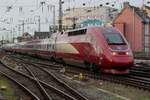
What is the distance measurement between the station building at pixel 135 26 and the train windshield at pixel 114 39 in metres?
41.9

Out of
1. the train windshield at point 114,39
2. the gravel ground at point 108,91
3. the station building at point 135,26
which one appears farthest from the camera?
the station building at point 135,26

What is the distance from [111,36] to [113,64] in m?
2.15

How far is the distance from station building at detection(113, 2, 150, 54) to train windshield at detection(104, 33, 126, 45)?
4186 centimetres

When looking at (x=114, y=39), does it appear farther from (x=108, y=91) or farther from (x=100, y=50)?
(x=108, y=91)

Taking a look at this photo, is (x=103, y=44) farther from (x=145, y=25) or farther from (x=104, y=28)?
(x=145, y=25)

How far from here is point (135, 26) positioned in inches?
2717

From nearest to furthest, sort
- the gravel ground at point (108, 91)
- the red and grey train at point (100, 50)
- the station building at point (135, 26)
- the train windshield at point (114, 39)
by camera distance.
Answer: the gravel ground at point (108, 91), the red and grey train at point (100, 50), the train windshield at point (114, 39), the station building at point (135, 26)

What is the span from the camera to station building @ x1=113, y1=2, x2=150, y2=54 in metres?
67.1

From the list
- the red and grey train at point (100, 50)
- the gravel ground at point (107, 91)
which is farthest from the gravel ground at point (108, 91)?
the red and grey train at point (100, 50)

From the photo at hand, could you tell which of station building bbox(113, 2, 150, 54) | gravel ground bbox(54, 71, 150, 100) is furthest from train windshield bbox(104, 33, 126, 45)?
station building bbox(113, 2, 150, 54)

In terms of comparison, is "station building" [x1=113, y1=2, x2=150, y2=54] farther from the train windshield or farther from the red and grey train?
the train windshield

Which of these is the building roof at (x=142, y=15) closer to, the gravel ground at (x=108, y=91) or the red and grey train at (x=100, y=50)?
the red and grey train at (x=100, y=50)

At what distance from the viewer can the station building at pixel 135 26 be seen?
6706 centimetres

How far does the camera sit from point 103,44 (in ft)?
78.6
